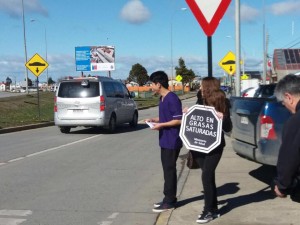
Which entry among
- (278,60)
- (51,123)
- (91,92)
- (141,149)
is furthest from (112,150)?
(278,60)

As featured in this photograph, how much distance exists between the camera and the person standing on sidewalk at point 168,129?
235 inches

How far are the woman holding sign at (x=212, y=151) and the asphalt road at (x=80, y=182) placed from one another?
761 mm

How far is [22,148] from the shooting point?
13.2 m

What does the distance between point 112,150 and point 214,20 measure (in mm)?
7573

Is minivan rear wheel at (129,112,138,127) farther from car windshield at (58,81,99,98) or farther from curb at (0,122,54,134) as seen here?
curb at (0,122,54,134)

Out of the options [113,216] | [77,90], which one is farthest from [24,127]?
[113,216]

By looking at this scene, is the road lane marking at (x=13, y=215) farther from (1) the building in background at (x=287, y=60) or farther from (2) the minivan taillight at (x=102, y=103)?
(1) the building in background at (x=287, y=60)

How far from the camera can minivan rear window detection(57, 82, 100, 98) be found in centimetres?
1711

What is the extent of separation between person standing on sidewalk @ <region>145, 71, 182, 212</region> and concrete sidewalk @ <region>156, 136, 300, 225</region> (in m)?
0.30

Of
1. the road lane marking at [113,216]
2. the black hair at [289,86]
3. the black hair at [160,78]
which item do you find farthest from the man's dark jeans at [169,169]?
the black hair at [289,86]

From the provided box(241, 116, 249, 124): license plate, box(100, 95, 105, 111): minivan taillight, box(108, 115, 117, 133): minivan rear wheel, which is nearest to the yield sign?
box(241, 116, 249, 124): license plate

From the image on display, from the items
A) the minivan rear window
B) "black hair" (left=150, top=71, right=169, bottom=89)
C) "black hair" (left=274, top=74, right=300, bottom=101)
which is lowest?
the minivan rear window

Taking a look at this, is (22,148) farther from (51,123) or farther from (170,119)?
(51,123)

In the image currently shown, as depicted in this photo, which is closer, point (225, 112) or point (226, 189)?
point (225, 112)
